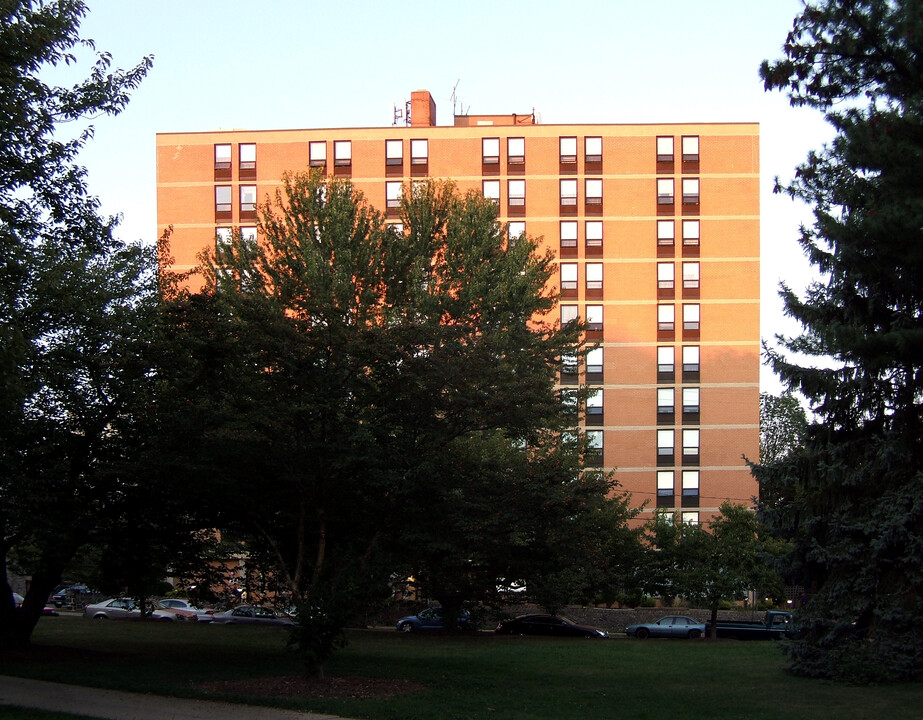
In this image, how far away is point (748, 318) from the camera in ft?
205

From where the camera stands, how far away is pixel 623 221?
62.9 metres

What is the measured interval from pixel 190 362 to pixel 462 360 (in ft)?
20.2

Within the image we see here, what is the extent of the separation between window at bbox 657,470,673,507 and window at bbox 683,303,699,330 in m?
8.82

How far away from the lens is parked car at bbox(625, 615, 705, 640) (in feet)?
148

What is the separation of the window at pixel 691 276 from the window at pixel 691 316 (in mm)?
1088

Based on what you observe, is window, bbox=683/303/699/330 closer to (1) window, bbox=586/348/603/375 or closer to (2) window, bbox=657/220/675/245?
(2) window, bbox=657/220/675/245

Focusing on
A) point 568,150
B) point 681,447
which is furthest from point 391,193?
point 681,447

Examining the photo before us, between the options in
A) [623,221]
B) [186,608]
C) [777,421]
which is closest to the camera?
[186,608]

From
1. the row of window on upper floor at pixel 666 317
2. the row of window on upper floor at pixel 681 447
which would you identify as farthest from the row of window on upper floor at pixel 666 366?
the row of window on upper floor at pixel 681 447

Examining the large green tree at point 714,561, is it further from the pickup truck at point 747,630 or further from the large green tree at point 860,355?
the large green tree at point 860,355

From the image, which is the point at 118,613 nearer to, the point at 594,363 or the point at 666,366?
the point at 594,363

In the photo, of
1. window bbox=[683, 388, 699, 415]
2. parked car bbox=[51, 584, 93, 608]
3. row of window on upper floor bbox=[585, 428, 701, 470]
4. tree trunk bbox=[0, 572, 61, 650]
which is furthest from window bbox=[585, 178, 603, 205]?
tree trunk bbox=[0, 572, 61, 650]

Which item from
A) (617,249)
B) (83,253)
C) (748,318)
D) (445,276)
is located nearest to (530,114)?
(617,249)

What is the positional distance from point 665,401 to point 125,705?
160ft
